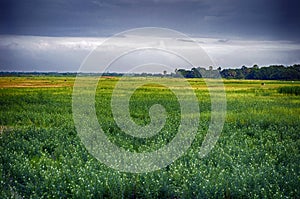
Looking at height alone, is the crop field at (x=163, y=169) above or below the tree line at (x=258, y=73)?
below

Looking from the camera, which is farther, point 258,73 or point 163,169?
point 258,73

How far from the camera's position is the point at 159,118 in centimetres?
1717

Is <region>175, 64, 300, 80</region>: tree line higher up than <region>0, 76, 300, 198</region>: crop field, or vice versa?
<region>175, 64, 300, 80</region>: tree line

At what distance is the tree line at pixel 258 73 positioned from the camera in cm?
3102

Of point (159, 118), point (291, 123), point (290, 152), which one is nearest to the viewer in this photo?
point (290, 152)

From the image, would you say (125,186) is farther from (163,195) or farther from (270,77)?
(270,77)

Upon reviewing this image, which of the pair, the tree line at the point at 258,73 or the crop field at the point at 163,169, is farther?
the tree line at the point at 258,73

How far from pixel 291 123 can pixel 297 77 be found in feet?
52.8

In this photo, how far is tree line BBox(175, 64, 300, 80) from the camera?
31023 millimetres

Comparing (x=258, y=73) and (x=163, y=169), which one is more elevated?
(x=258, y=73)

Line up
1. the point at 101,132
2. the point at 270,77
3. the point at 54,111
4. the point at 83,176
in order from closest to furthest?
the point at 83,176, the point at 101,132, the point at 54,111, the point at 270,77

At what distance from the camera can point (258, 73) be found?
39.9 meters

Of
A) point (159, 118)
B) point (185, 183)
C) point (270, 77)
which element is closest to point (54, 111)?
point (159, 118)

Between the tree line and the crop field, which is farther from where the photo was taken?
the tree line
